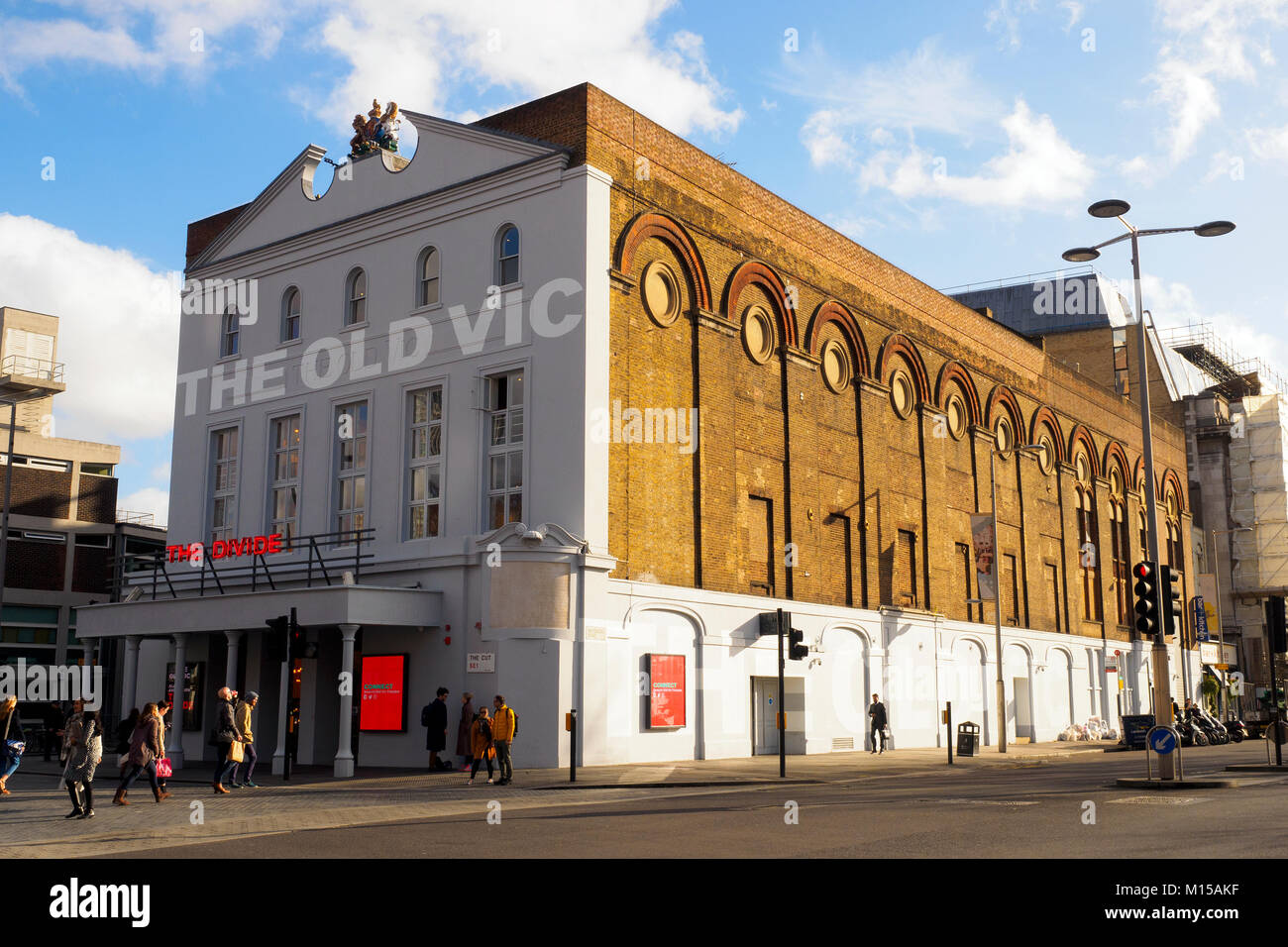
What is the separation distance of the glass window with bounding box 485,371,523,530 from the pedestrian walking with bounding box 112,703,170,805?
10.1 m

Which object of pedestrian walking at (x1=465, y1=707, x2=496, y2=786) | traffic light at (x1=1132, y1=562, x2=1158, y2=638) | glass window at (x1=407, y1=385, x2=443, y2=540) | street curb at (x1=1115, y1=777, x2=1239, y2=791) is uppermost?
glass window at (x1=407, y1=385, x2=443, y2=540)

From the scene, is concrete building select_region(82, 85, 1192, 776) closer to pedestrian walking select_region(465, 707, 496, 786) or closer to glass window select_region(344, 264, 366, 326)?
glass window select_region(344, 264, 366, 326)

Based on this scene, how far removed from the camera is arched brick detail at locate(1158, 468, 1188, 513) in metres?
65.9

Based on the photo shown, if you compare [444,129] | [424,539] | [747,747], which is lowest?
[747,747]

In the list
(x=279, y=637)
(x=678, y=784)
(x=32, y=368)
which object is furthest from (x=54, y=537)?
(x=678, y=784)

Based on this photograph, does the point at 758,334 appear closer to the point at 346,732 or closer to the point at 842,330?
the point at 842,330

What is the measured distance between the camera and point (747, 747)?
30438 millimetres

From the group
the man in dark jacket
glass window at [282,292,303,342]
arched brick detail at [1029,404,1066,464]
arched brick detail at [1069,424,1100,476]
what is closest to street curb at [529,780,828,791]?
the man in dark jacket

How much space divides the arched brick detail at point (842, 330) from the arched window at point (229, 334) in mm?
17432

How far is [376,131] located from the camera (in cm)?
3256
